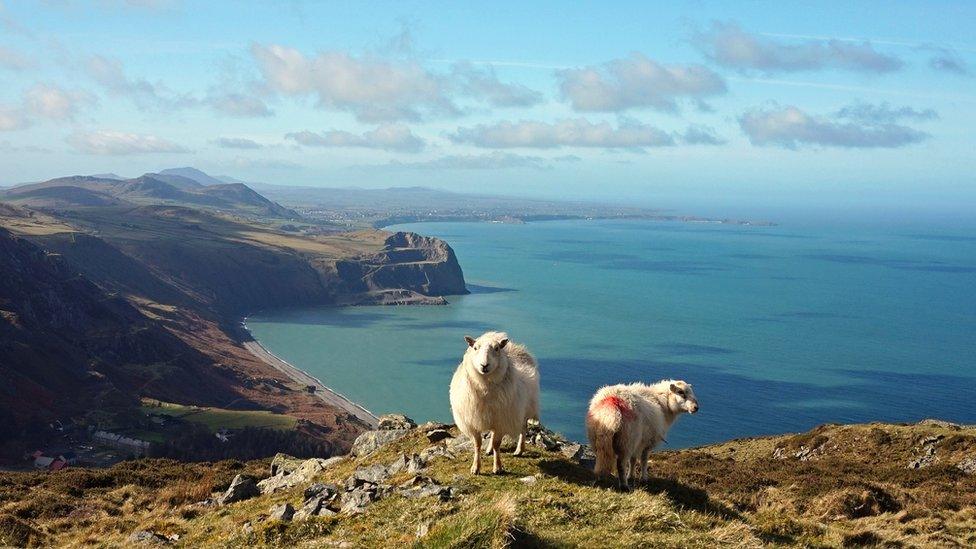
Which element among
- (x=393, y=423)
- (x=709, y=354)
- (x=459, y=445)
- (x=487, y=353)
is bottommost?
(x=709, y=354)

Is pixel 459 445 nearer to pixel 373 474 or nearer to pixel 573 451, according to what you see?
pixel 373 474

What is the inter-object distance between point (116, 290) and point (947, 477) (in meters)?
181

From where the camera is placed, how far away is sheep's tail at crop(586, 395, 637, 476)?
1383 centimetres

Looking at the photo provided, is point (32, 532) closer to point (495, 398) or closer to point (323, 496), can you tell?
point (323, 496)

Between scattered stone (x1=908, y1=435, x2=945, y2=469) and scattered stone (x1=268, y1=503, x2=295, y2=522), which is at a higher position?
scattered stone (x1=268, y1=503, x2=295, y2=522)

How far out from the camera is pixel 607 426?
543 inches

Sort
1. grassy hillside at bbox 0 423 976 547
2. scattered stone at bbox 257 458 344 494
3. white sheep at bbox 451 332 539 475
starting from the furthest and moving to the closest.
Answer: scattered stone at bbox 257 458 344 494 → white sheep at bbox 451 332 539 475 → grassy hillside at bbox 0 423 976 547

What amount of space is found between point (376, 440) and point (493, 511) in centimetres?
1282

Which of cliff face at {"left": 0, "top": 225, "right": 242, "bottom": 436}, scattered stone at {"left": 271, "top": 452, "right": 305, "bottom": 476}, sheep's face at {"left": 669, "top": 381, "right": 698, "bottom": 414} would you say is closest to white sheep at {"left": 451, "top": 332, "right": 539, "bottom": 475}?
sheep's face at {"left": 669, "top": 381, "right": 698, "bottom": 414}

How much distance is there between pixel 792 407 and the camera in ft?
323

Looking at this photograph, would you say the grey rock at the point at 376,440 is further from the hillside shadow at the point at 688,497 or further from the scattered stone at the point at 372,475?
the hillside shadow at the point at 688,497

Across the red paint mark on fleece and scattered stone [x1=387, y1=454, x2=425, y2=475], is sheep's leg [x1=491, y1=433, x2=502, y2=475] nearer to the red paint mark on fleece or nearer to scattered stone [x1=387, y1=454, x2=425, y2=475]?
scattered stone [x1=387, y1=454, x2=425, y2=475]

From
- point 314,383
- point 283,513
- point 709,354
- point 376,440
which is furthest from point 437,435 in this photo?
point 709,354

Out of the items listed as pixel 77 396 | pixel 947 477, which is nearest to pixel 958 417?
pixel 947 477
